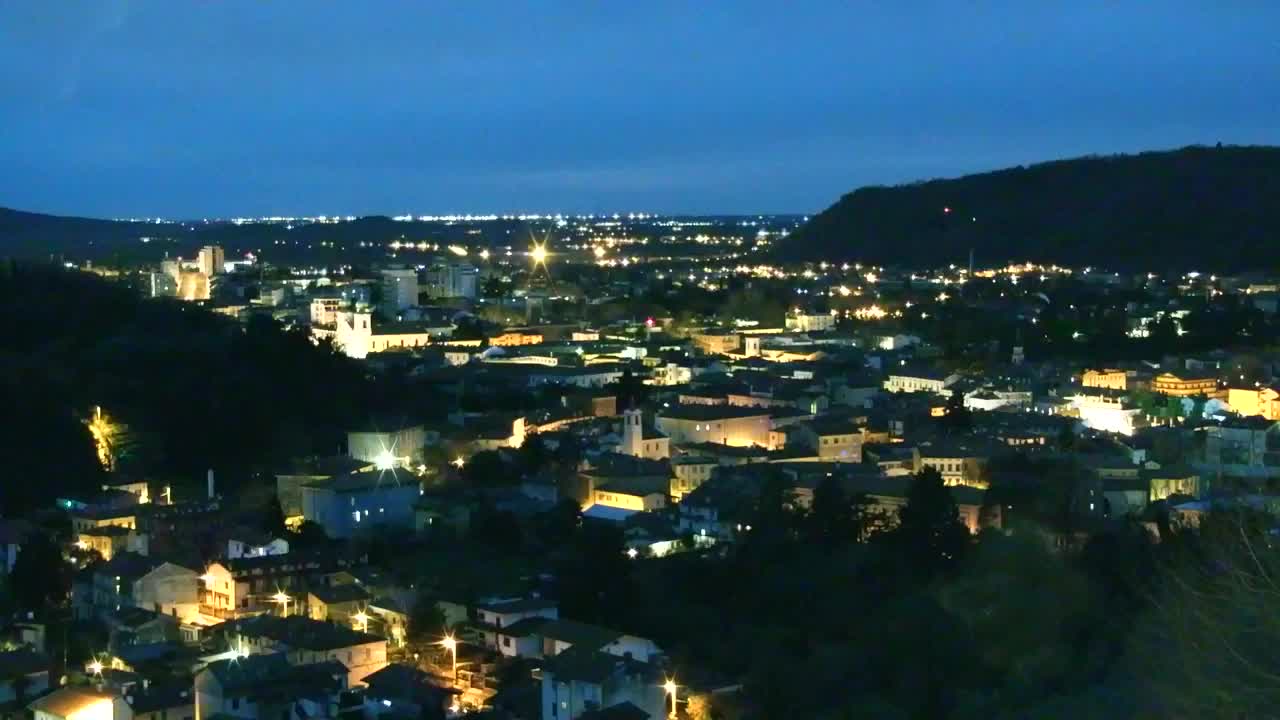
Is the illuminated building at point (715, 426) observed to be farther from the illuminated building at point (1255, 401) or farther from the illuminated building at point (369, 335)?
the illuminated building at point (369, 335)

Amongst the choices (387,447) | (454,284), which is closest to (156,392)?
(387,447)

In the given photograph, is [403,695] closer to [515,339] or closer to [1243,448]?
[1243,448]

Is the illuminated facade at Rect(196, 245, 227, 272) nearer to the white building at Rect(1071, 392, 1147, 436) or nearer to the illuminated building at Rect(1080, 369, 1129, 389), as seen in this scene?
the illuminated building at Rect(1080, 369, 1129, 389)

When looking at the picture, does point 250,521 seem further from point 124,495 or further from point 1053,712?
point 1053,712

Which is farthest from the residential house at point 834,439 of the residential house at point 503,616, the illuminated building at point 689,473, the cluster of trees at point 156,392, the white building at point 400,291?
the white building at point 400,291

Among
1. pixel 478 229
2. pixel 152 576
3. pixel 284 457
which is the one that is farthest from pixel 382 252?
pixel 152 576

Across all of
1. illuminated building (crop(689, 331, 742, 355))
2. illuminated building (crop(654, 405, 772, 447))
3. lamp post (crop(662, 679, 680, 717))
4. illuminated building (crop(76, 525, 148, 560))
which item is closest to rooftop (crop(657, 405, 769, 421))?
illuminated building (crop(654, 405, 772, 447))
